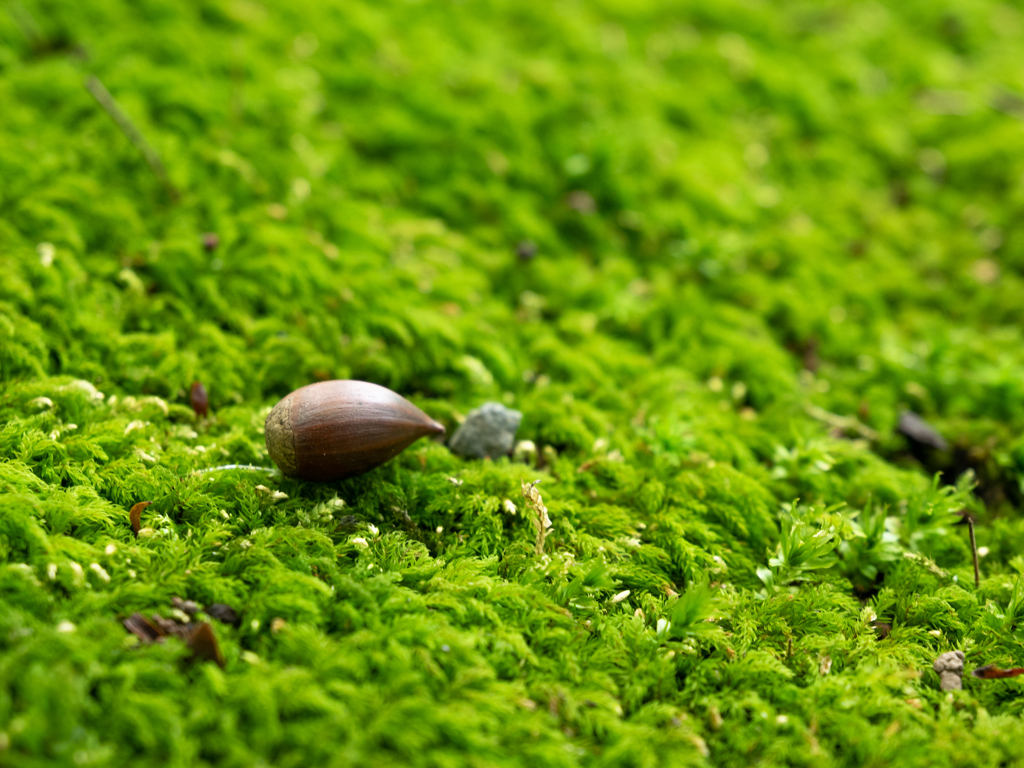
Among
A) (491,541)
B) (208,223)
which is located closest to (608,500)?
(491,541)

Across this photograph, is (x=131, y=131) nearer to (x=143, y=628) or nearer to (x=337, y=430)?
(x=337, y=430)

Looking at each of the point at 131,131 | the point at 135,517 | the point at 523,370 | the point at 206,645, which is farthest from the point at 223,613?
the point at 131,131

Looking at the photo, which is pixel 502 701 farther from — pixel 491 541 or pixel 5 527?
pixel 5 527

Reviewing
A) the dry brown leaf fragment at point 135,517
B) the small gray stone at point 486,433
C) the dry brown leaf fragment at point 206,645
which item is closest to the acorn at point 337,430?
the small gray stone at point 486,433

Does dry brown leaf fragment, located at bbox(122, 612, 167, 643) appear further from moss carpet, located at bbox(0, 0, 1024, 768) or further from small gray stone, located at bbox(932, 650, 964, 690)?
small gray stone, located at bbox(932, 650, 964, 690)

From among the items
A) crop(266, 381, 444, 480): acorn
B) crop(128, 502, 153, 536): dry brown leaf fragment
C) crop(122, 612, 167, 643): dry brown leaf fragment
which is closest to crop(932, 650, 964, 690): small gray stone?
crop(266, 381, 444, 480): acorn

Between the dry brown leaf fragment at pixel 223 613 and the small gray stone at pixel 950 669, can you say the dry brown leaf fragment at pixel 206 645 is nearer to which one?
the dry brown leaf fragment at pixel 223 613

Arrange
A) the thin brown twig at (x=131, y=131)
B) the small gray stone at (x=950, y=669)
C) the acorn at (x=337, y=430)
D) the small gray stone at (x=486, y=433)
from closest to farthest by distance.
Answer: the small gray stone at (x=950, y=669) → the acorn at (x=337, y=430) → the small gray stone at (x=486, y=433) → the thin brown twig at (x=131, y=131)
